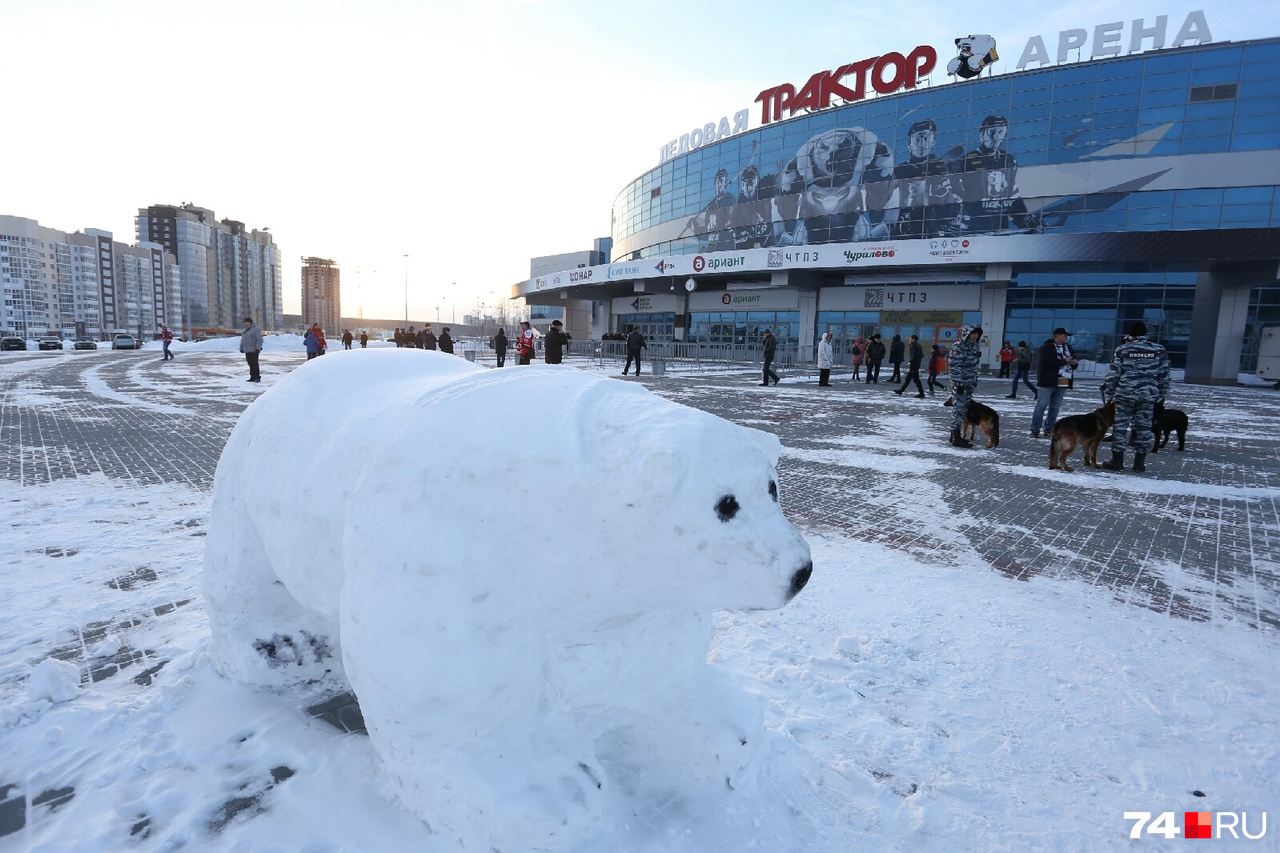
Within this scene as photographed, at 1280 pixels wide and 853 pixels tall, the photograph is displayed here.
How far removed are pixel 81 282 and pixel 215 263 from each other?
23057mm

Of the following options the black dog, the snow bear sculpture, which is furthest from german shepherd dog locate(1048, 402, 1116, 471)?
the snow bear sculpture

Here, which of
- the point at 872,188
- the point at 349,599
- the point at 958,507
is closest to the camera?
the point at 349,599

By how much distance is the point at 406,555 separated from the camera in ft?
4.71

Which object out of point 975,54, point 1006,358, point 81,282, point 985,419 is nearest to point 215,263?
point 81,282

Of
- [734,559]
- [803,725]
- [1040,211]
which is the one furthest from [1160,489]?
[1040,211]

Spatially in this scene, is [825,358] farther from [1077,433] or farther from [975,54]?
[975,54]

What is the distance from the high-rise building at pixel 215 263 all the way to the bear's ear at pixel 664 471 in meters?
121

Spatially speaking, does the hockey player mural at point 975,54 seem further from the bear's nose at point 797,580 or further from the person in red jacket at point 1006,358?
the bear's nose at point 797,580

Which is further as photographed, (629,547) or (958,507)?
(958,507)

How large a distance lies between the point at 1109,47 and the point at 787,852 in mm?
36785

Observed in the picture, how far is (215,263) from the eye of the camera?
10888 centimetres

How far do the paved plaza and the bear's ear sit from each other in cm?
37

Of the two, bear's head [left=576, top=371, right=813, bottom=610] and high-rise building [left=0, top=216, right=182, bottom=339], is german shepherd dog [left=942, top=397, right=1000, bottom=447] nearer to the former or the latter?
bear's head [left=576, top=371, right=813, bottom=610]

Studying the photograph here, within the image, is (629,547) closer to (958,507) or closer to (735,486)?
(735,486)
